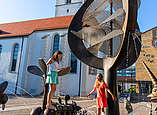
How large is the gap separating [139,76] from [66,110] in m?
21.1

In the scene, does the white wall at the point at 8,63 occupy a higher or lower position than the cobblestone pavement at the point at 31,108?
higher

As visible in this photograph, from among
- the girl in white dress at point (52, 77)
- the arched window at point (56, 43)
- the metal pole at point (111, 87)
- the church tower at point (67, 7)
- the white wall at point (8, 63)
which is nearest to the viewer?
the girl in white dress at point (52, 77)

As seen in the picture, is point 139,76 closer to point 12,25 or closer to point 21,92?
point 21,92

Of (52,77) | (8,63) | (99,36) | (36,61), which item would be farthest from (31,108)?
(8,63)

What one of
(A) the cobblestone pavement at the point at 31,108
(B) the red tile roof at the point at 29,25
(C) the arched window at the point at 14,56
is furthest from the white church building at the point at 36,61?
(A) the cobblestone pavement at the point at 31,108

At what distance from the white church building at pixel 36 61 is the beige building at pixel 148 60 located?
308 inches

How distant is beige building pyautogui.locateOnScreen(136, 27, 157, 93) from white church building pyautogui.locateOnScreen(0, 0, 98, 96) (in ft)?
25.7

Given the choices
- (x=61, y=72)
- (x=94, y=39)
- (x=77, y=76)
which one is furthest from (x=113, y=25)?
(x=77, y=76)

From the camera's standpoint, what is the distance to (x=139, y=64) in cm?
2283

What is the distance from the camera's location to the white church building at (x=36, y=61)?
19.8 m

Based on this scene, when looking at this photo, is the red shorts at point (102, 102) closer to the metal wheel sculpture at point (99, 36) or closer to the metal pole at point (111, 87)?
the metal pole at point (111, 87)

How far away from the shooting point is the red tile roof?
2447cm

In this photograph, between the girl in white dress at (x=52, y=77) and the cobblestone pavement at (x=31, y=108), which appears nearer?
the girl in white dress at (x=52, y=77)

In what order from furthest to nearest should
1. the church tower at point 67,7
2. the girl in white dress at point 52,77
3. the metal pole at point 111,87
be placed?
the church tower at point 67,7 → the metal pole at point 111,87 → the girl in white dress at point 52,77
